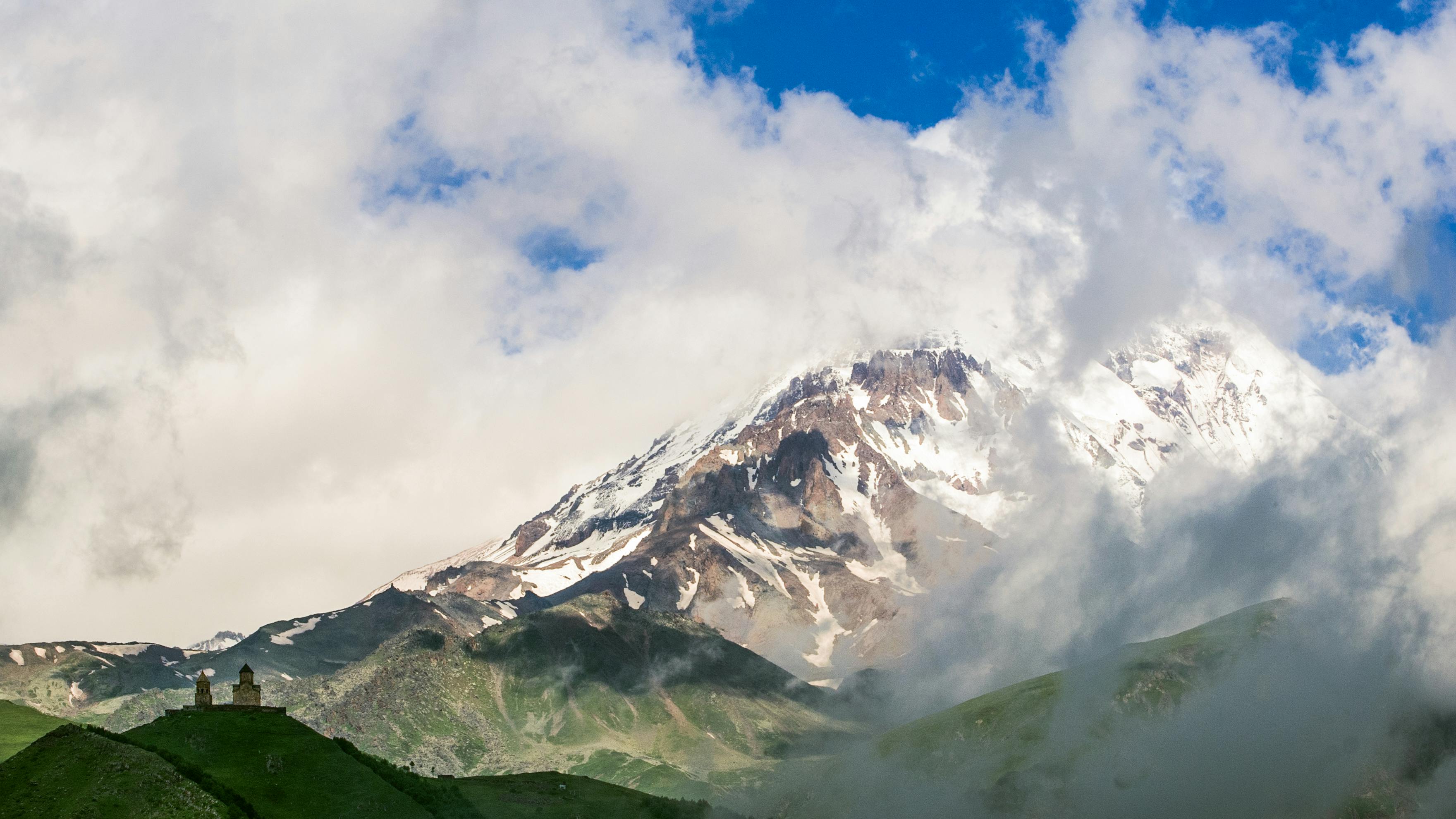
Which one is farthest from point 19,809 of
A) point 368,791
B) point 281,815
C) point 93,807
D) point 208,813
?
point 368,791

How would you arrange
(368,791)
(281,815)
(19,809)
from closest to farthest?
(19,809) < (281,815) < (368,791)

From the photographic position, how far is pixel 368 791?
7672 inches

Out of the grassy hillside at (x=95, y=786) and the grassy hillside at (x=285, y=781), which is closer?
the grassy hillside at (x=95, y=786)

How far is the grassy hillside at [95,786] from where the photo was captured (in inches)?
6407

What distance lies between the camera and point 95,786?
167750mm

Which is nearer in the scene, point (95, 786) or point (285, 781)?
point (95, 786)

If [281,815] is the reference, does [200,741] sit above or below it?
above

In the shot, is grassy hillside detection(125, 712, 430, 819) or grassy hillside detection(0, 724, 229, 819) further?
grassy hillside detection(125, 712, 430, 819)

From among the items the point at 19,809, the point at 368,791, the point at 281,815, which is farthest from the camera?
the point at 368,791

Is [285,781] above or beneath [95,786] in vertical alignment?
beneath

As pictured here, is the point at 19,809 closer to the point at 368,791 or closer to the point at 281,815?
the point at 281,815

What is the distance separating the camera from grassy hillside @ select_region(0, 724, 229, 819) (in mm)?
162750

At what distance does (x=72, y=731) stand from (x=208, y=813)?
2835 centimetres

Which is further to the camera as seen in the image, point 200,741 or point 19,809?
point 200,741
